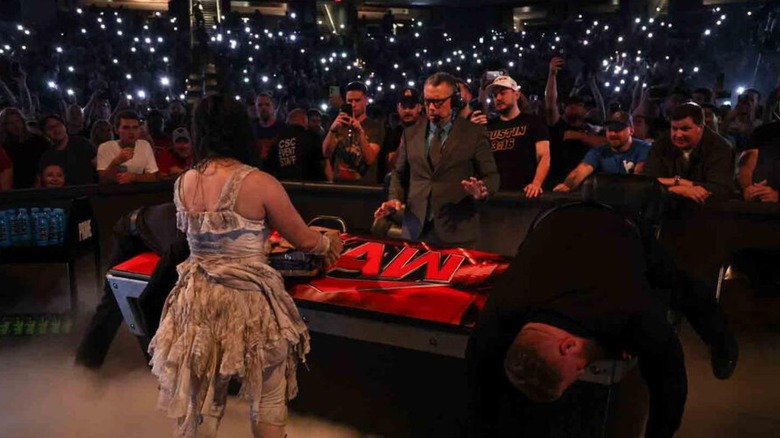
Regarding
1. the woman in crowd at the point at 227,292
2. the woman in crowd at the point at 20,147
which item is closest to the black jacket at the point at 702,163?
the woman in crowd at the point at 227,292

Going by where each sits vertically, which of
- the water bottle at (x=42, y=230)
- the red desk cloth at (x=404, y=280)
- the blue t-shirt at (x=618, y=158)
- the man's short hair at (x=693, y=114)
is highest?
the man's short hair at (x=693, y=114)

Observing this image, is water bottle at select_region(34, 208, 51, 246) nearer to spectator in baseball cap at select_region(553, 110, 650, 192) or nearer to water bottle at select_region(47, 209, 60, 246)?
water bottle at select_region(47, 209, 60, 246)

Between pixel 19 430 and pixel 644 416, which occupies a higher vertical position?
pixel 644 416

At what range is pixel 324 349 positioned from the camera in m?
2.83

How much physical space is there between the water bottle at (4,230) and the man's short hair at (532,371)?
4257 millimetres

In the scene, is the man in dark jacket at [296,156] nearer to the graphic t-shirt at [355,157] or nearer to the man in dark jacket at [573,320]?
the graphic t-shirt at [355,157]

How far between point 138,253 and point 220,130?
1.57m

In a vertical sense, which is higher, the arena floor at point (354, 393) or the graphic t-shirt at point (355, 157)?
the graphic t-shirt at point (355, 157)

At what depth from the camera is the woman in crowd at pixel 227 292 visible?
2.18 metres

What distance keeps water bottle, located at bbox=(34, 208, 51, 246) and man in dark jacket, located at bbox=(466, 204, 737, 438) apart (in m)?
3.95

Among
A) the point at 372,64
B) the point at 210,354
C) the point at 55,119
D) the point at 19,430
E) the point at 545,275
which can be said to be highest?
the point at 372,64

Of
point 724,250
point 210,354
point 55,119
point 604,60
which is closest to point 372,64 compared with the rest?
point 604,60

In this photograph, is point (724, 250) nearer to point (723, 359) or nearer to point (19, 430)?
point (723, 359)

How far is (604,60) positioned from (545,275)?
673 inches
